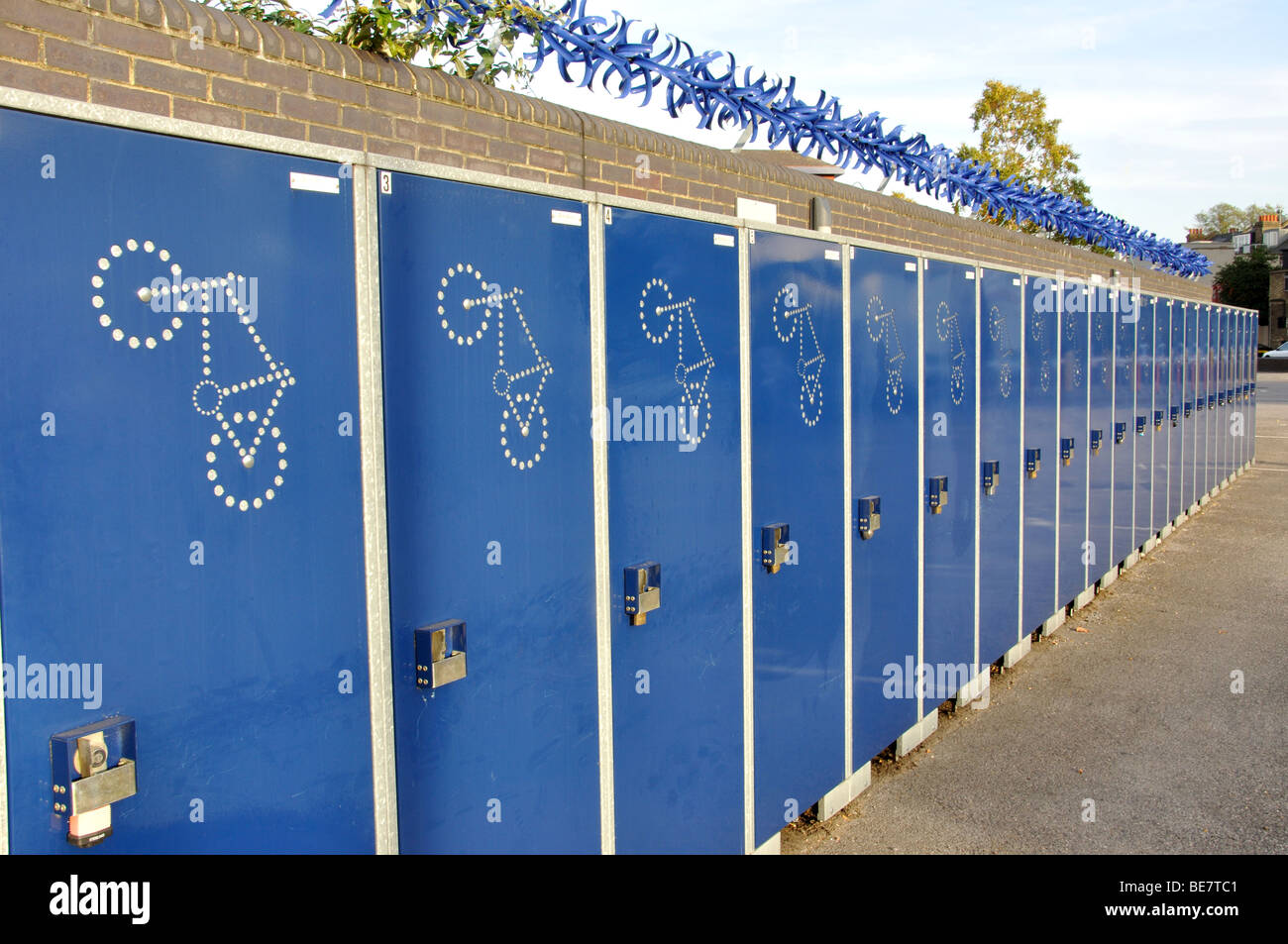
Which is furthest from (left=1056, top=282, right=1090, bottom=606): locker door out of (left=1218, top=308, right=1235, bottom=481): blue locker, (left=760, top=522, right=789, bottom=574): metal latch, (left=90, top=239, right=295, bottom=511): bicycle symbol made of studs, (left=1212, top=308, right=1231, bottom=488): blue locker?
(left=1218, top=308, right=1235, bottom=481): blue locker

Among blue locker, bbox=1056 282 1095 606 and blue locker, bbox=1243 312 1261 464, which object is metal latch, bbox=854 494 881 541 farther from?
blue locker, bbox=1243 312 1261 464

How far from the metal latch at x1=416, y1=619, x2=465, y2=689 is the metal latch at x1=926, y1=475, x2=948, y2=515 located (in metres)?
3.18

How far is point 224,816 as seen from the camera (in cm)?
201

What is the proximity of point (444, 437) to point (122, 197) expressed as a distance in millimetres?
853

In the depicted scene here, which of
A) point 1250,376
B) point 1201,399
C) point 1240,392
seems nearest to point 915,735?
point 1201,399

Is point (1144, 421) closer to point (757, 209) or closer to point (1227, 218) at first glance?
point (757, 209)

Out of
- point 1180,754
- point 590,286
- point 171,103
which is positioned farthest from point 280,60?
point 1180,754

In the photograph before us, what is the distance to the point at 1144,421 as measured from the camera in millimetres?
9438

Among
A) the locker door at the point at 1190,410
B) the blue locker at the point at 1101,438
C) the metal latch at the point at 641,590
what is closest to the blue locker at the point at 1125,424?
the blue locker at the point at 1101,438

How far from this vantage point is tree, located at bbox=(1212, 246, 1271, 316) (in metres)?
56.4

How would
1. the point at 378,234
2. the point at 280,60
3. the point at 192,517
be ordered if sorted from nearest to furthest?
the point at 192,517 < the point at 378,234 < the point at 280,60

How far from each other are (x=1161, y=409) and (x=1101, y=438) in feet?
8.25

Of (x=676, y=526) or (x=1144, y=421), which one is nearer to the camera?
(x=676, y=526)
